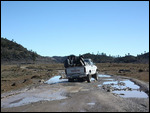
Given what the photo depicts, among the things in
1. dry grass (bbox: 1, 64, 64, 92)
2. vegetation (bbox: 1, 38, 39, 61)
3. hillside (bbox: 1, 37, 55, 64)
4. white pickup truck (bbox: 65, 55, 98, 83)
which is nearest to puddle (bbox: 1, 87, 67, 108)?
dry grass (bbox: 1, 64, 64, 92)

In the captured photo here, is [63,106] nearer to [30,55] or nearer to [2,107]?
[2,107]

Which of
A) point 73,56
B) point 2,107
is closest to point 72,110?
point 2,107

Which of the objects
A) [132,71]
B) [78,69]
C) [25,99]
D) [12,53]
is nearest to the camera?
[25,99]

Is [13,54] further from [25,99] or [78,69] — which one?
[25,99]

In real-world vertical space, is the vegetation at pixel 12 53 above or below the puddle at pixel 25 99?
above

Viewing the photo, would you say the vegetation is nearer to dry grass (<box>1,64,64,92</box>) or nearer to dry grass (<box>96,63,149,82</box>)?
dry grass (<box>1,64,64,92</box>)

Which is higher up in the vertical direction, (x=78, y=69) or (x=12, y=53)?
(x=12, y=53)

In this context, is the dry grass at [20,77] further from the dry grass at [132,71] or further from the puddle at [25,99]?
the dry grass at [132,71]

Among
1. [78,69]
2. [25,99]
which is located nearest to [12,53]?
[78,69]

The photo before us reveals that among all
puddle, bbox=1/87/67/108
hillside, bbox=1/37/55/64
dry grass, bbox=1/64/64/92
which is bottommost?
puddle, bbox=1/87/67/108

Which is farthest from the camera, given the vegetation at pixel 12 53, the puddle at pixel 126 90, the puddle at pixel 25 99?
the vegetation at pixel 12 53

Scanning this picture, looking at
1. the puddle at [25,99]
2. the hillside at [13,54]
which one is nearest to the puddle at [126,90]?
the puddle at [25,99]

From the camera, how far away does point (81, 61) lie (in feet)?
86.1

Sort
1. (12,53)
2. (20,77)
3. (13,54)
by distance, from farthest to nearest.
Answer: (13,54)
(12,53)
(20,77)
